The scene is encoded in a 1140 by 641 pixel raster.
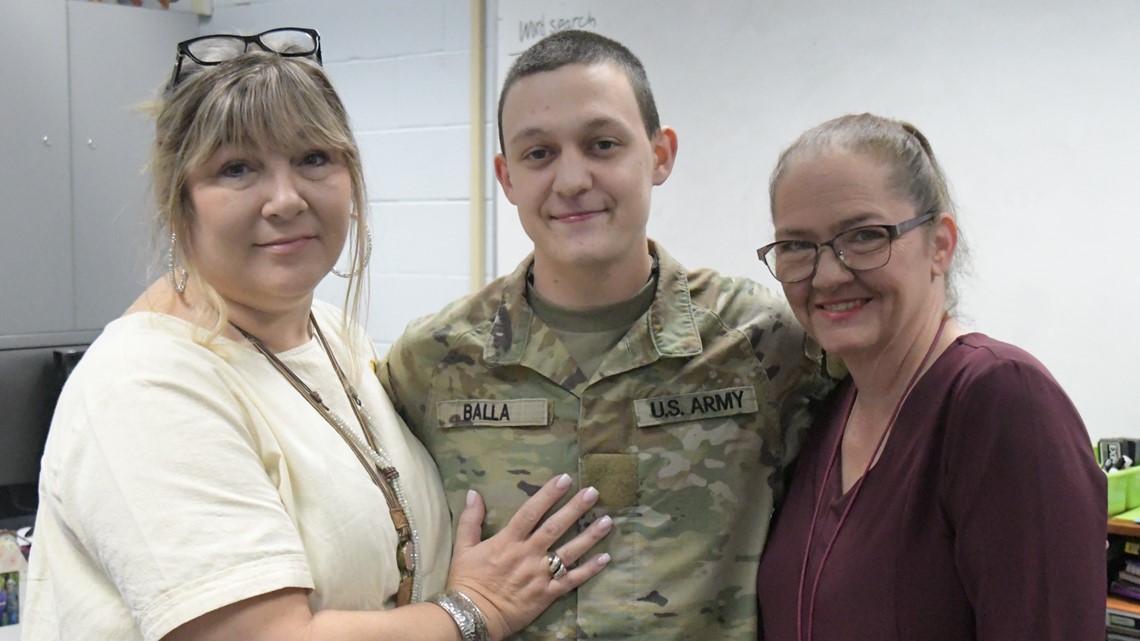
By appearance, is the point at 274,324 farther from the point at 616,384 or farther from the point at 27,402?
the point at 27,402

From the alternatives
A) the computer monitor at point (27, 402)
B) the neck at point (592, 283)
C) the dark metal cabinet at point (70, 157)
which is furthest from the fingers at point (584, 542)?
the dark metal cabinet at point (70, 157)

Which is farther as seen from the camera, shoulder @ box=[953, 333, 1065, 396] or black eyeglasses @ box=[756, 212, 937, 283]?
black eyeglasses @ box=[756, 212, 937, 283]

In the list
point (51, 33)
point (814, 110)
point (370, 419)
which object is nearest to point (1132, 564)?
point (814, 110)

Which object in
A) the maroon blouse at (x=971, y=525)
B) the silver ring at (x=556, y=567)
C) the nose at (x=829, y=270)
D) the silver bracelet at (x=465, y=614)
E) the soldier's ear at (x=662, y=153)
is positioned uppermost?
the soldier's ear at (x=662, y=153)

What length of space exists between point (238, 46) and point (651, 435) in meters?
0.81

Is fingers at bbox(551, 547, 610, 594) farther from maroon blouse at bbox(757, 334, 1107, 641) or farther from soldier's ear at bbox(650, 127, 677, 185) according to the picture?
soldier's ear at bbox(650, 127, 677, 185)

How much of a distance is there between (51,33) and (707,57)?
235cm

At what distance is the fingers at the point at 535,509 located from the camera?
1.53m

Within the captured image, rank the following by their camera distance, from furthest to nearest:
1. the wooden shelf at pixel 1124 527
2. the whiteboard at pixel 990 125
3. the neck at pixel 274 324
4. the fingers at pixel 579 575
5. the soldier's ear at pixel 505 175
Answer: the whiteboard at pixel 990 125, the wooden shelf at pixel 1124 527, the soldier's ear at pixel 505 175, the fingers at pixel 579 575, the neck at pixel 274 324

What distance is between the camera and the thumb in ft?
5.11

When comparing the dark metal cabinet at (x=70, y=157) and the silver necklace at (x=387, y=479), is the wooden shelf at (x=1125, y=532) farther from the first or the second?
the dark metal cabinet at (x=70, y=157)

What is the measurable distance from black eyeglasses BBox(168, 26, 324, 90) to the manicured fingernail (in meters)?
0.79

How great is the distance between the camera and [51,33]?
11.7 ft

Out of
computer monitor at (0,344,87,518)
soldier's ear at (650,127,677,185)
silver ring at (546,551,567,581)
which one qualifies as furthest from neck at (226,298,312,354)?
computer monitor at (0,344,87,518)
